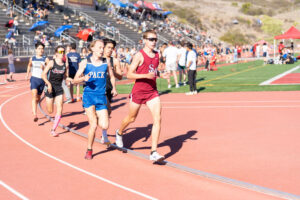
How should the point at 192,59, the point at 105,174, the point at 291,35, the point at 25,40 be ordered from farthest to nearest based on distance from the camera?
the point at 291,35 → the point at 25,40 → the point at 192,59 → the point at 105,174

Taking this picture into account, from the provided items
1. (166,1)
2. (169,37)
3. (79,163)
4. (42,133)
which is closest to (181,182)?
(79,163)

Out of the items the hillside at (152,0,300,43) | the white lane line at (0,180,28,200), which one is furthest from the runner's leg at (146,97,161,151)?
the hillside at (152,0,300,43)

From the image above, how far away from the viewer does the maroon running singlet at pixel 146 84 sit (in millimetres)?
6965

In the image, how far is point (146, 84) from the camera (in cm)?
709

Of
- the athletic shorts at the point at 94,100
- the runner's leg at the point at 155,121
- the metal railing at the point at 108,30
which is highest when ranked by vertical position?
the metal railing at the point at 108,30

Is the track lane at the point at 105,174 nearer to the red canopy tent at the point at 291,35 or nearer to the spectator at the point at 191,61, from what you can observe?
the spectator at the point at 191,61

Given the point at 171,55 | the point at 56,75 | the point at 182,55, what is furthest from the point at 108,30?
the point at 56,75

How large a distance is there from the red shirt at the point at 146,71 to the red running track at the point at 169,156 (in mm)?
1264

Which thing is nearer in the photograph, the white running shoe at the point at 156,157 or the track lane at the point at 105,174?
the track lane at the point at 105,174

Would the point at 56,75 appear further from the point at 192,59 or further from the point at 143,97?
the point at 192,59

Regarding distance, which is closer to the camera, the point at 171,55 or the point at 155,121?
the point at 155,121

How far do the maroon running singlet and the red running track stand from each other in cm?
113

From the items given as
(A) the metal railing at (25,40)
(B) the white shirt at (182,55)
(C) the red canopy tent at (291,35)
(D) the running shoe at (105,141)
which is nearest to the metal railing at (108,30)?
(A) the metal railing at (25,40)

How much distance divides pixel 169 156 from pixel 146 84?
137cm
